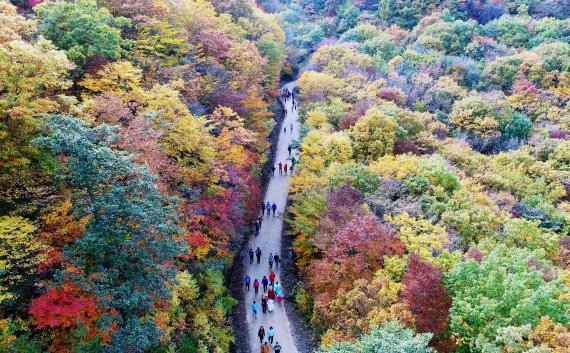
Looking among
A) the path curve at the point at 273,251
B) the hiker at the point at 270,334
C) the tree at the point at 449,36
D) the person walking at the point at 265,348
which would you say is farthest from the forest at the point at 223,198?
the tree at the point at 449,36

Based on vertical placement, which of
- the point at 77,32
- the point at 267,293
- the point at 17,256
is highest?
the point at 77,32

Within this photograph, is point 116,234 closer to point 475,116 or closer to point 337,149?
point 337,149

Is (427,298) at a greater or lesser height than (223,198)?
greater

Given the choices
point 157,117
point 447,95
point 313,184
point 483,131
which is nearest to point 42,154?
point 157,117

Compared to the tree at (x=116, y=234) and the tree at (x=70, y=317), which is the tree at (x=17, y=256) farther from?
the tree at (x=116, y=234)

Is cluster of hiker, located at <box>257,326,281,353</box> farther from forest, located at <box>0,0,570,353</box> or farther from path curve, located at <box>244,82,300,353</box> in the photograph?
forest, located at <box>0,0,570,353</box>

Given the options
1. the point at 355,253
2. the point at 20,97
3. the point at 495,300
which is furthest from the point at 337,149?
the point at 20,97
